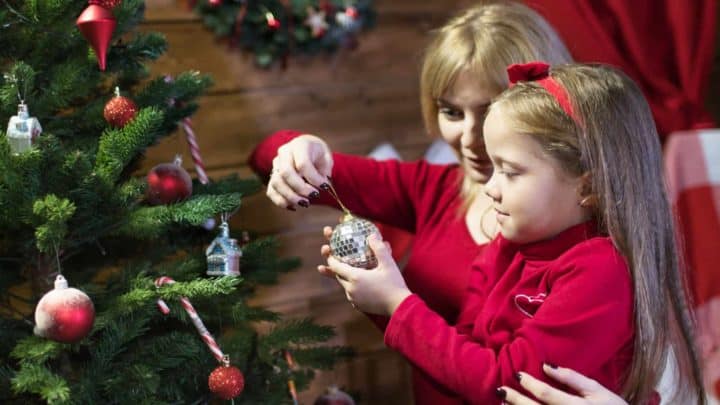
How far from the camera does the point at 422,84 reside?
1572 mm

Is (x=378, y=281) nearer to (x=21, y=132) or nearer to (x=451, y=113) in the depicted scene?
(x=451, y=113)

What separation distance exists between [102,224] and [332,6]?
37.5 inches

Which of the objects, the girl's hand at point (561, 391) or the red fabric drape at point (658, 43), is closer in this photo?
the girl's hand at point (561, 391)

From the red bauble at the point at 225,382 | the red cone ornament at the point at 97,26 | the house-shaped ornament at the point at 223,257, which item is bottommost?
the red bauble at the point at 225,382

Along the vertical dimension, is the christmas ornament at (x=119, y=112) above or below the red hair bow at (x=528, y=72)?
below

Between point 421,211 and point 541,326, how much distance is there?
0.56 m

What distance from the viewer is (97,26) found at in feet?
3.84

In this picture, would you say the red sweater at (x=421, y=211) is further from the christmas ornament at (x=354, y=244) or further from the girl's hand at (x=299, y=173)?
the christmas ornament at (x=354, y=244)

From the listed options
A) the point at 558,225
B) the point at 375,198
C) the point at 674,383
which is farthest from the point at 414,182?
the point at 674,383

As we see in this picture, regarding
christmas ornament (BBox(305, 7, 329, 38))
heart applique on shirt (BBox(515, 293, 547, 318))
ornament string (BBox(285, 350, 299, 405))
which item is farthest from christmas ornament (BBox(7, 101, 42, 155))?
christmas ornament (BBox(305, 7, 329, 38))

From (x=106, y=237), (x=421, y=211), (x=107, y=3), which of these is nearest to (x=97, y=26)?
(x=107, y=3)

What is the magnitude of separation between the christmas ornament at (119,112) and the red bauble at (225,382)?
418 millimetres

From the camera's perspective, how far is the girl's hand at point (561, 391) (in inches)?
45.1

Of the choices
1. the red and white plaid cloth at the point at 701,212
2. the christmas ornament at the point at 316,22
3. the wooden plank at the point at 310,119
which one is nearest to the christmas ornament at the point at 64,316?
the wooden plank at the point at 310,119
